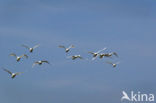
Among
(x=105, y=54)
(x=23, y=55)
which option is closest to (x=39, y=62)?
(x=23, y=55)

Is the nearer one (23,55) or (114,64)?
(23,55)

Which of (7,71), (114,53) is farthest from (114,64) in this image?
(7,71)

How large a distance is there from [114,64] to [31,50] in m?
22.3

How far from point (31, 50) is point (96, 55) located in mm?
15550

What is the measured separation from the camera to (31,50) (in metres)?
124

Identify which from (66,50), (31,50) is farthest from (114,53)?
(31,50)

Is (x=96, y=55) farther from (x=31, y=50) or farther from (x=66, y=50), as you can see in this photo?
(x=31, y=50)

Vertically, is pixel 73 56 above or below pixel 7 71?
above

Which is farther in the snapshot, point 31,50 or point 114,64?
point 114,64

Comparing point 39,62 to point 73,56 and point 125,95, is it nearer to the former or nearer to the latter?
point 73,56

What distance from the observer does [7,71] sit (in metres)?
123

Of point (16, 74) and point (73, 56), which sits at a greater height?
point (73, 56)

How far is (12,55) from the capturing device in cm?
12781

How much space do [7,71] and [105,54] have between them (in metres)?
22.6
